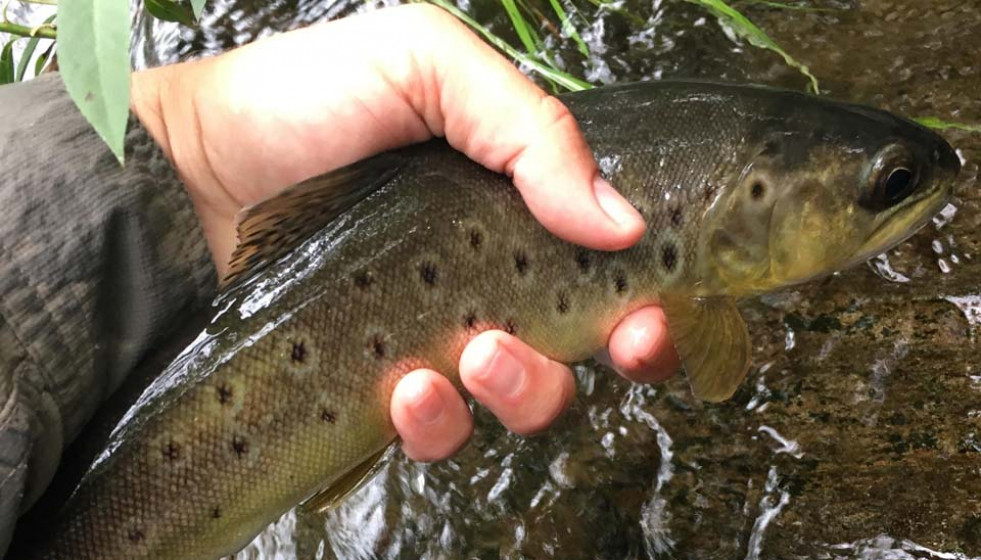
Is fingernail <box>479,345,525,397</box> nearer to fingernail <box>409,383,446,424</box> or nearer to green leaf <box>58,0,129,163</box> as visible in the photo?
fingernail <box>409,383,446,424</box>

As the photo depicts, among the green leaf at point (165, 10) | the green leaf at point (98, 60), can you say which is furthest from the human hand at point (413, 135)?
the green leaf at point (98, 60)

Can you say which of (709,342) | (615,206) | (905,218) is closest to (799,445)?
(709,342)

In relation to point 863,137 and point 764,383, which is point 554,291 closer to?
point 863,137

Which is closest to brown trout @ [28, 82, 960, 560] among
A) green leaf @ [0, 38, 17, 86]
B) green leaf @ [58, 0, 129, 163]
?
green leaf @ [58, 0, 129, 163]

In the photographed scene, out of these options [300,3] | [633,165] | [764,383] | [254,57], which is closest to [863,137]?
[633,165]

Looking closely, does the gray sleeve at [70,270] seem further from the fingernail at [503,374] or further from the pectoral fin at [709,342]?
the pectoral fin at [709,342]
